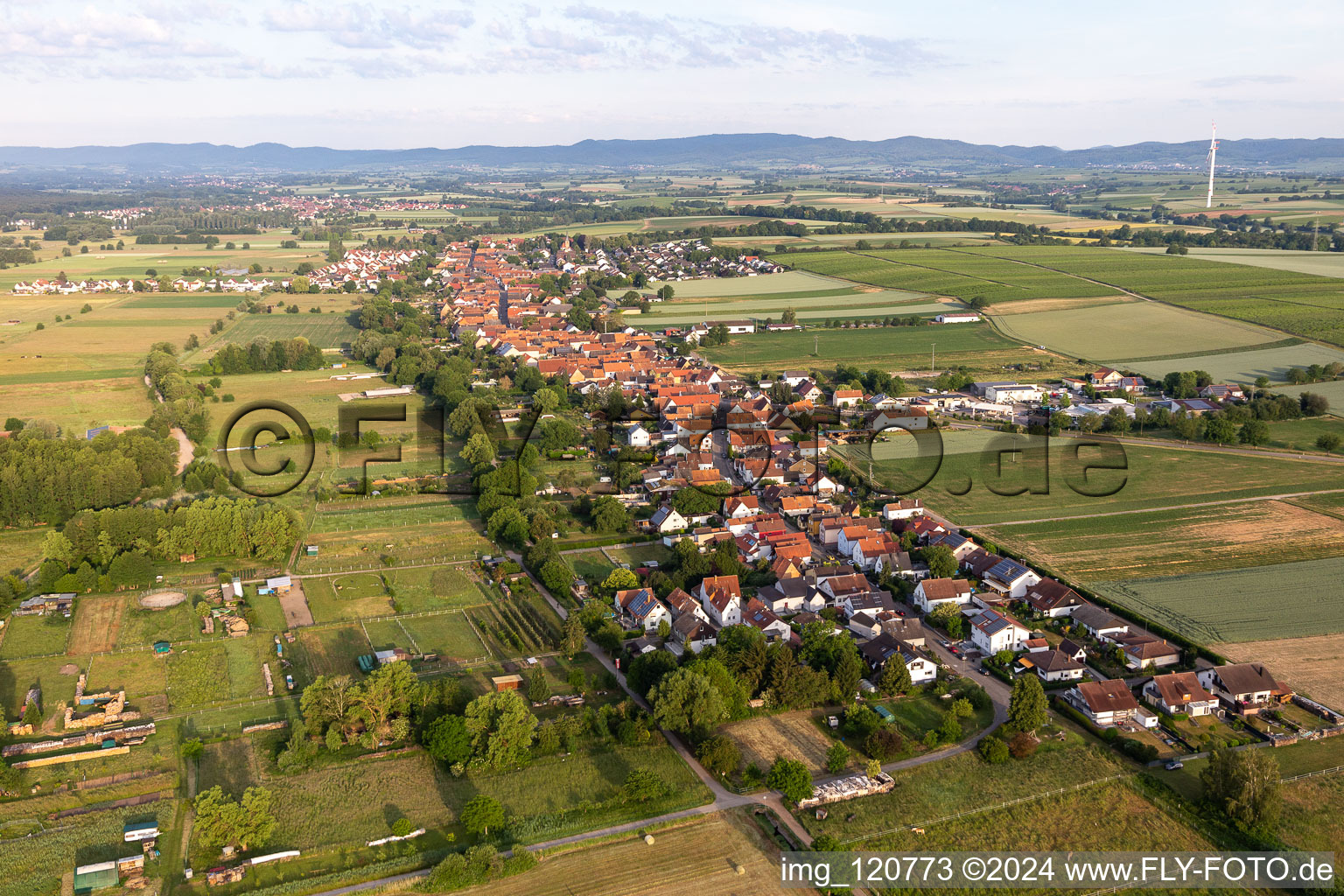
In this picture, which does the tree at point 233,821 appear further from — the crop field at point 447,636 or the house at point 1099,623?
the house at point 1099,623

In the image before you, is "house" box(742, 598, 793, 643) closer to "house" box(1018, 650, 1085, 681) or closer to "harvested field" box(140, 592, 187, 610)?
"house" box(1018, 650, 1085, 681)

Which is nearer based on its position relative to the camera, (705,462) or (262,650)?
(262,650)

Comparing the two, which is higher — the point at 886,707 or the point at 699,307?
the point at 699,307

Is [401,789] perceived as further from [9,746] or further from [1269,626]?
[1269,626]

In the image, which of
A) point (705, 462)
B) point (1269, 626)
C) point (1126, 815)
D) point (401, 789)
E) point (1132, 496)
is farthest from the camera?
point (705, 462)

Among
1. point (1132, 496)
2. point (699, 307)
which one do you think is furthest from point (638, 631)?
point (699, 307)

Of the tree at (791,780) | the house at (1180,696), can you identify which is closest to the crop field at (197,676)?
the tree at (791,780)

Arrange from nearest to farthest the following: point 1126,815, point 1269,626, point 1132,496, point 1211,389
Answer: point 1126,815, point 1269,626, point 1132,496, point 1211,389

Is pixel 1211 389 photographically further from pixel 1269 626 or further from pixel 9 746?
pixel 9 746

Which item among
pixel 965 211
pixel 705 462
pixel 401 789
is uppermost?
pixel 965 211
